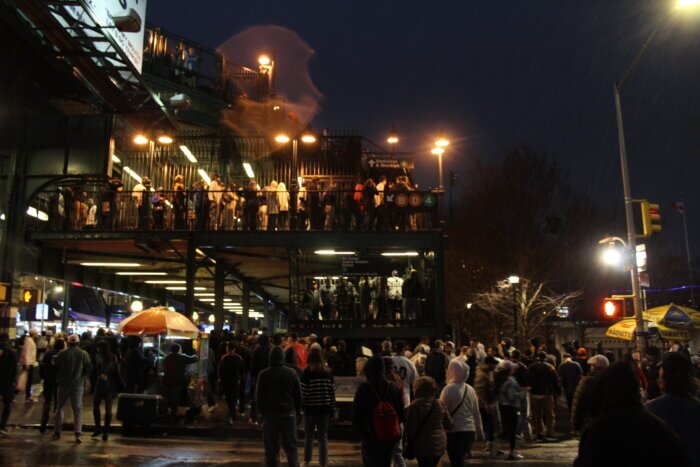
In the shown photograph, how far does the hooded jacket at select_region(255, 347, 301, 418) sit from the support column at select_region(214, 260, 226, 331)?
14.6m

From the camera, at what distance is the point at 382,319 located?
65.7 feet

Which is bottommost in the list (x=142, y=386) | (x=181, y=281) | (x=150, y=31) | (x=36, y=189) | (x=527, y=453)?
(x=527, y=453)

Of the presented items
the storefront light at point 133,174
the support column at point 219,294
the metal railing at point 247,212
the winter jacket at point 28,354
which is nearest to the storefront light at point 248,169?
the storefront light at point 133,174

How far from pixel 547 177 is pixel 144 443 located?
2613 centimetres

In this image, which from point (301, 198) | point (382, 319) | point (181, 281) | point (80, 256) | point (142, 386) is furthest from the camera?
point (181, 281)

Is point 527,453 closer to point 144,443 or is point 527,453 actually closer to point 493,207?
point 144,443

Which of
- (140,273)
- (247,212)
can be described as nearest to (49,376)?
(247,212)

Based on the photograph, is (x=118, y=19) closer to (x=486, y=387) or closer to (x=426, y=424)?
(x=486, y=387)

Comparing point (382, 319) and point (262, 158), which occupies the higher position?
point (262, 158)

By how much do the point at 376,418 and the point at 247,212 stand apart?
1510 cm

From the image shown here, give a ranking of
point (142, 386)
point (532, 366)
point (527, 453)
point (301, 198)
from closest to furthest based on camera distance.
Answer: point (527, 453) < point (532, 366) < point (142, 386) < point (301, 198)

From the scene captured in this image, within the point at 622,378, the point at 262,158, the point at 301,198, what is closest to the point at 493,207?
the point at 262,158

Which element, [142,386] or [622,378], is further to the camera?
[142,386]

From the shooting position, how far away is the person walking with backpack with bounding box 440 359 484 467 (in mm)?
7367
